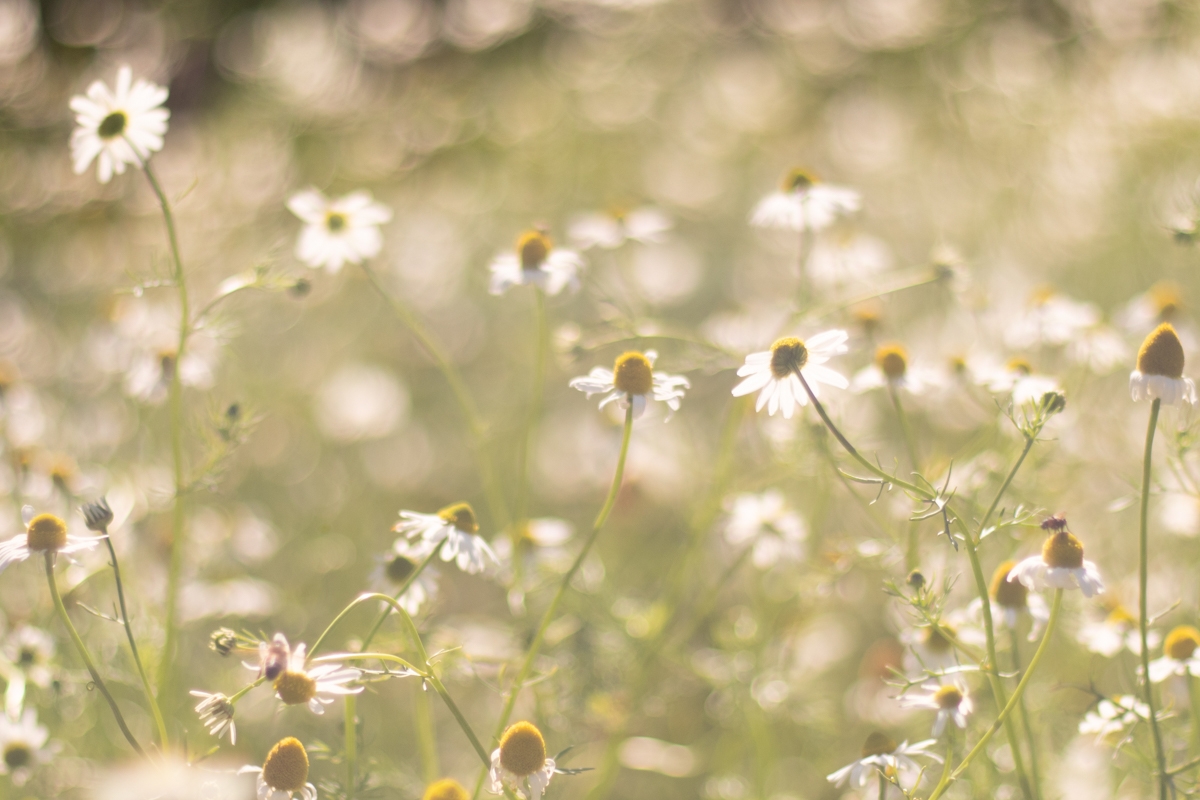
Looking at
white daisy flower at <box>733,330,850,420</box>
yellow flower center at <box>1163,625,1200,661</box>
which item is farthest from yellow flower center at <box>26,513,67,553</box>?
yellow flower center at <box>1163,625,1200,661</box>

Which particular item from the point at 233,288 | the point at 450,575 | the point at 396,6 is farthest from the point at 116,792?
the point at 396,6

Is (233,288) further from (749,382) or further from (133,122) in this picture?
(749,382)

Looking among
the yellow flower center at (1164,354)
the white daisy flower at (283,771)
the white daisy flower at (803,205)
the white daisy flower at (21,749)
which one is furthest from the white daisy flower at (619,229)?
the white daisy flower at (21,749)

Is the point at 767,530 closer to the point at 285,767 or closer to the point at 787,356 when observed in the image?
the point at 787,356

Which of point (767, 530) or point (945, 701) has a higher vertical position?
point (945, 701)

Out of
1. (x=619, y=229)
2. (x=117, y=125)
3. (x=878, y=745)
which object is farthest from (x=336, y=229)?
(x=878, y=745)

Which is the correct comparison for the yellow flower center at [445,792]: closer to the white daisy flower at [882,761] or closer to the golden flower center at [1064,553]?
the white daisy flower at [882,761]

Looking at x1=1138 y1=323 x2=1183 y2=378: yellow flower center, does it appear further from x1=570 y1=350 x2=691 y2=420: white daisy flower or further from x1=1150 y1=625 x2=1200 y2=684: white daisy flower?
x1=570 y1=350 x2=691 y2=420: white daisy flower
